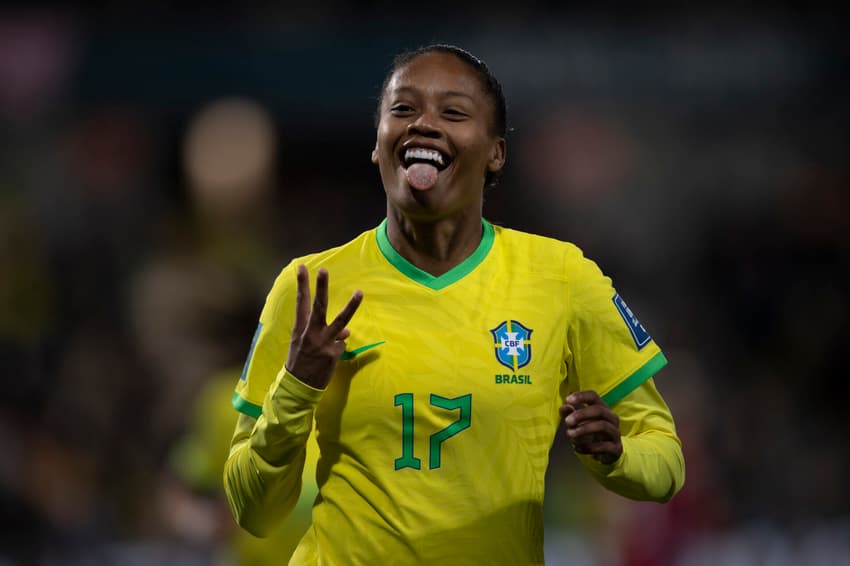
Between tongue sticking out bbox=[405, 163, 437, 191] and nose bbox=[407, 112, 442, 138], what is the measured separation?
7 cm

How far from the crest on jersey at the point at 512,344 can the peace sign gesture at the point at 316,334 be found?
378mm

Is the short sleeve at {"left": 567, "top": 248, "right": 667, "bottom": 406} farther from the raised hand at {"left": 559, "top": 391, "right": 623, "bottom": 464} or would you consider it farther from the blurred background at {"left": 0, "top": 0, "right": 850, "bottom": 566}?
the blurred background at {"left": 0, "top": 0, "right": 850, "bottom": 566}

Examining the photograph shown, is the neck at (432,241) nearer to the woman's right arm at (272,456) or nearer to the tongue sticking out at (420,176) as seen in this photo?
the tongue sticking out at (420,176)

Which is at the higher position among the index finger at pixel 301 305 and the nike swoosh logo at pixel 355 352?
the index finger at pixel 301 305

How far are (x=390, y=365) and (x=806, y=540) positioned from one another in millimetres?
5003

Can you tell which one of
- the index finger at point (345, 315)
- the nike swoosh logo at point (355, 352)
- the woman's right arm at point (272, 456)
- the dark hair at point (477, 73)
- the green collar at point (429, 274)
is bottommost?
the woman's right arm at point (272, 456)

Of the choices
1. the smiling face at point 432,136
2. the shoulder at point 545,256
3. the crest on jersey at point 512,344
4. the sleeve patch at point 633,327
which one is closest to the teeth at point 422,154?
the smiling face at point 432,136

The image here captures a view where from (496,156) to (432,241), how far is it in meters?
0.29

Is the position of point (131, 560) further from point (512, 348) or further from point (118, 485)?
point (512, 348)

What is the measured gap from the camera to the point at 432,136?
3.24 meters

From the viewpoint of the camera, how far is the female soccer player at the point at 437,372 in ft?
10.2

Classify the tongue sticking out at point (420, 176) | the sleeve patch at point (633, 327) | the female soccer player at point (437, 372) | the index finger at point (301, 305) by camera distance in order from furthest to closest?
the sleeve patch at point (633, 327) → the tongue sticking out at point (420, 176) → the female soccer player at point (437, 372) → the index finger at point (301, 305)

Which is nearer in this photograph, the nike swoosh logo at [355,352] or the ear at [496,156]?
the nike swoosh logo at [355,352]

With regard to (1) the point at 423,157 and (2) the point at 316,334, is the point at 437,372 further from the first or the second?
(1) the point at 423,157
